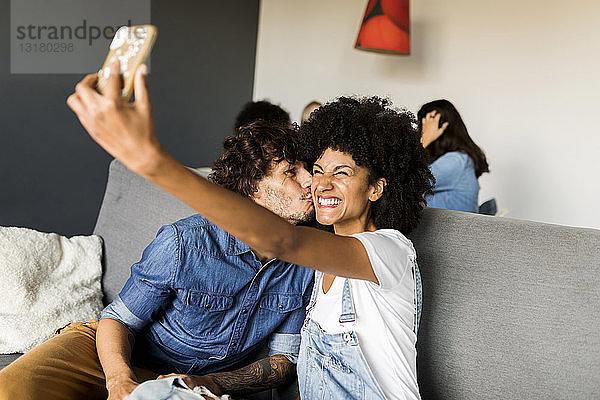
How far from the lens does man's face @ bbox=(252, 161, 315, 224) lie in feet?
5.37

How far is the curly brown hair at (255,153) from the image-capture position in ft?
5.48

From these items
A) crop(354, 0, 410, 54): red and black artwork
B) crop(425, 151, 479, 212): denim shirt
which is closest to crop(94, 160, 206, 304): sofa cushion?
crop(425, 151, 479, 212): denim shirt

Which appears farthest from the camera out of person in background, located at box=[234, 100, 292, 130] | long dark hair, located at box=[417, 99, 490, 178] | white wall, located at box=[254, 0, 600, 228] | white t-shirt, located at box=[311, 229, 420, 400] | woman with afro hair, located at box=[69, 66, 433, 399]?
white wall, located at box=[254, 0, 600, 228]

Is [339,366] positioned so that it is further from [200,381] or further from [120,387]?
[120,387]

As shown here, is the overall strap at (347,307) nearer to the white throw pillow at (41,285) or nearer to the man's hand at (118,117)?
the man's hand at (118,117)

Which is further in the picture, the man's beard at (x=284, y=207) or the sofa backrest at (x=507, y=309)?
the man's beard at (x=284, y=207)

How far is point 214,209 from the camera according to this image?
0.91 m

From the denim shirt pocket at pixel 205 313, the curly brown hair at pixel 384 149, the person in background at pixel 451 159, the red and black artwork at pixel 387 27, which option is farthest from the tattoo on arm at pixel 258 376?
the red and black artwork at pixel 387 27

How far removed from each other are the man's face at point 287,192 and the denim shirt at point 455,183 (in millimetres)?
1474

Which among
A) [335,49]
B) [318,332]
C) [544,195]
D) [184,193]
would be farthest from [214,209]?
[335,49]

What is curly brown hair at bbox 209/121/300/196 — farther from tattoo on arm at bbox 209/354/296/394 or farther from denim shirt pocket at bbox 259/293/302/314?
tattoo on arm at bbox 209/354/296/394

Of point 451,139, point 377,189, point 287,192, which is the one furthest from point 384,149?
point 451,139

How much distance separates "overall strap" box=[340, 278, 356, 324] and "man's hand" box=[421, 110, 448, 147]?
6.54 ft

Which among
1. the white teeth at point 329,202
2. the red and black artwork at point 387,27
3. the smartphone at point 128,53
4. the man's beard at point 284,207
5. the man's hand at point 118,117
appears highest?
the red and black artwork at point 387,27
